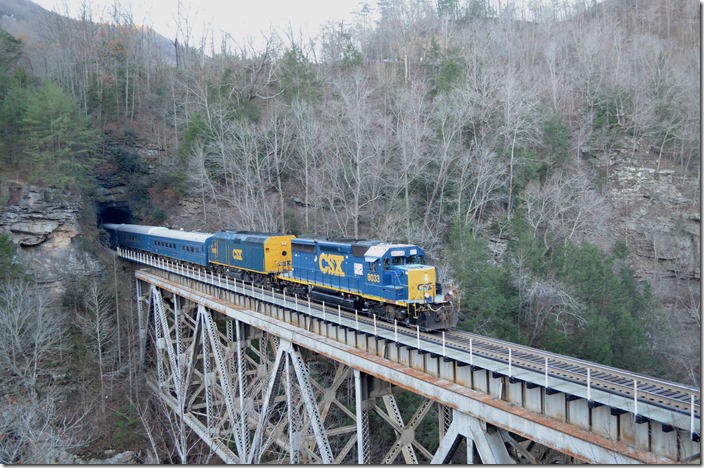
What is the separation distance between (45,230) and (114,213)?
593 inches

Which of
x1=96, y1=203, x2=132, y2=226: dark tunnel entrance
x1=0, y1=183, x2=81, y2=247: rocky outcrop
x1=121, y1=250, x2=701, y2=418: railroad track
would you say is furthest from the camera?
x1=96, y1=203, x2=132, y2=226: dark tunnel entrance

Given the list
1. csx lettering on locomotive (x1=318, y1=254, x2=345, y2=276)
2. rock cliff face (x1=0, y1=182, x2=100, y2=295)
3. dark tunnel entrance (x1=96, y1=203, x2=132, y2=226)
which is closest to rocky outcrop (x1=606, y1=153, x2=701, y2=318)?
csx lettering on locomotive (x1=318, y1=254, x2=345, y2=276)

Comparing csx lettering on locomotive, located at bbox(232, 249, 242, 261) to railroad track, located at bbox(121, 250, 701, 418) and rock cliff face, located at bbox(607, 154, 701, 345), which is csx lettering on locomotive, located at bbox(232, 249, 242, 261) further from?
rock cliff face, located at bbox(607, 154, 701, 345)

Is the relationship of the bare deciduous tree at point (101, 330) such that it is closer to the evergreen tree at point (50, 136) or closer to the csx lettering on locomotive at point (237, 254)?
the evergreen tree at point (50, 136)

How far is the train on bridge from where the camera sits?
15.6 metres

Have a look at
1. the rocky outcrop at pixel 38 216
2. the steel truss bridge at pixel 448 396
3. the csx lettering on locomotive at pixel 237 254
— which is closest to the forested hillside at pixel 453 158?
the rocky outcrop at pixel 38 216

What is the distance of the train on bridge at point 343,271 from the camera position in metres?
15.6

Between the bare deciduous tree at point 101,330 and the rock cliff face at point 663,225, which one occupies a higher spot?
the rock cliff face at point 663,225

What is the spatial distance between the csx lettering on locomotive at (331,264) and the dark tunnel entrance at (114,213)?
3051 cm

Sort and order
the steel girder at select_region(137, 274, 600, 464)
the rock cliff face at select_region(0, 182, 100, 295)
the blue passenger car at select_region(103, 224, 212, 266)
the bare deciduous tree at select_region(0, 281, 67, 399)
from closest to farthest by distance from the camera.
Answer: the steel girder at select_region(137, 274, 600, 464) < the bare deciduous tree at select_region(0, 281, 67, 399) < the blue passenger car at select_region(103, 224, 212, 266) < the rock cliff face at select_region(0, 182, 100, 295)

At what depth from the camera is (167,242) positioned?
3334 centimetres

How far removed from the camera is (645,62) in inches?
2002

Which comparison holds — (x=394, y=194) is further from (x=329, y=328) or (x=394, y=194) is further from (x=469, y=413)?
(x=469, y=413)

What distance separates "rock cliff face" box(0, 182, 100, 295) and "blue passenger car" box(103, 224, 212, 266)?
398 cm
